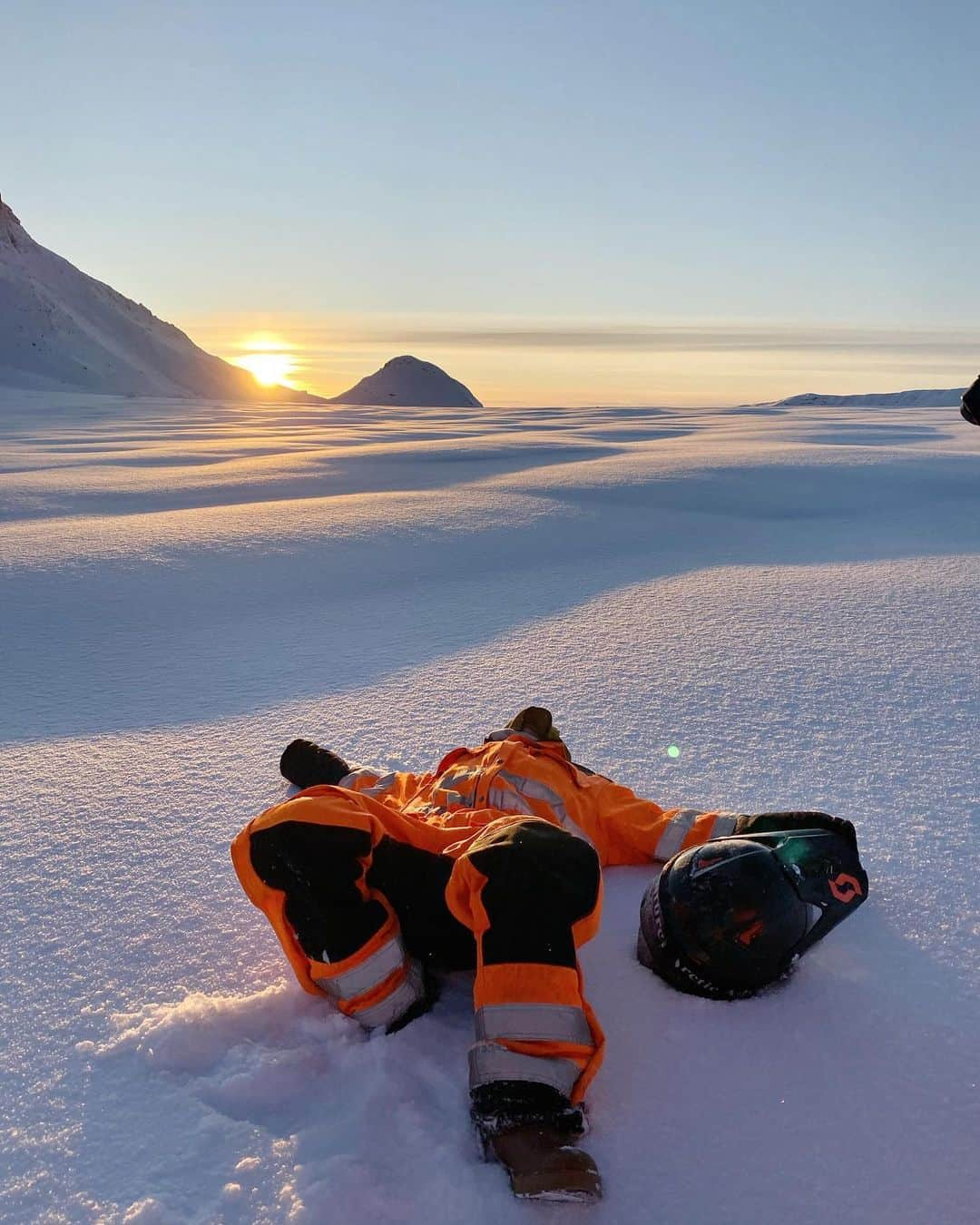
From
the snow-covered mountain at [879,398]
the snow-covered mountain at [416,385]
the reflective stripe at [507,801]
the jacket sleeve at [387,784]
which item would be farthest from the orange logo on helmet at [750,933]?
the snow-covered mountain at [416,385]

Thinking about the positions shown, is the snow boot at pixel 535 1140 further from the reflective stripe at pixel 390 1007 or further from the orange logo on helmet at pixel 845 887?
the orange logo on helmet at pixel 845 887

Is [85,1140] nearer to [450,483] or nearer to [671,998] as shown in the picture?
[671,998]

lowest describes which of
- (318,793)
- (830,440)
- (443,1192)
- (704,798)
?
(443,1192)

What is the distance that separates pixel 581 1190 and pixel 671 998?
39 cm

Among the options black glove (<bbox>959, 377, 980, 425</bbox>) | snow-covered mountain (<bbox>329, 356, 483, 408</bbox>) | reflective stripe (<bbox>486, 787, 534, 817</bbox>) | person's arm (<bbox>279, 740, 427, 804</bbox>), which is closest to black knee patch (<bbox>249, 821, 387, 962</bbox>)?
reflective stripe (<bbox>486, 787, 534, 817</bbox>)

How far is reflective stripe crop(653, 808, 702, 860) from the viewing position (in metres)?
1.74

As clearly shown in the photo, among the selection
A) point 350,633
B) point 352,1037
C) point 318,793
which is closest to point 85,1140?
point 352,1037

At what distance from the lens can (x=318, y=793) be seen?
1460 mm

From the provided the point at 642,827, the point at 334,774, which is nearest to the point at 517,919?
the point at 642,827

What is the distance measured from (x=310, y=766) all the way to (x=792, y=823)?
1.00m

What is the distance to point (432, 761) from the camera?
2.15 m

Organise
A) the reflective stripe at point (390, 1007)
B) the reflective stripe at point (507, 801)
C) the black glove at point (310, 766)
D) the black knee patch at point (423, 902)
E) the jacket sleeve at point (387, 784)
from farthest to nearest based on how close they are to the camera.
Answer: the black glove at point (310, 766), the jacket sleeve at point (387, 784), the reflective stripe at point (507, 801), the black knee patch at point (423, 902), the reflective stripe at point (390, 1007)

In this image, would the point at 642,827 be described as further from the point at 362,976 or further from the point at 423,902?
the point at 362,976

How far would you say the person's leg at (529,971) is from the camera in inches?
44.6
